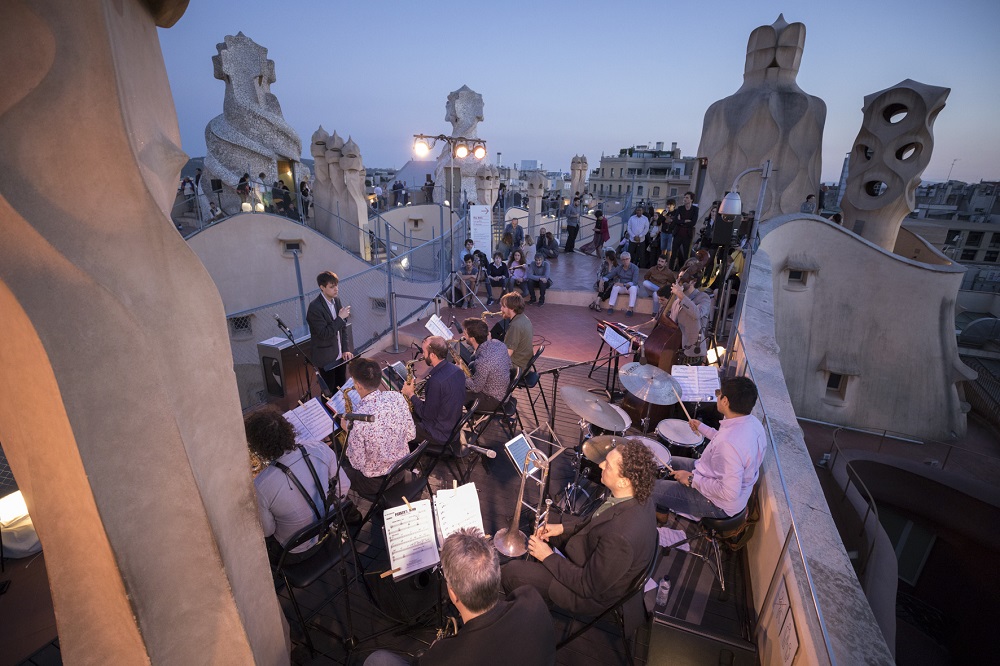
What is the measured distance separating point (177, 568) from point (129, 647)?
0.36 m

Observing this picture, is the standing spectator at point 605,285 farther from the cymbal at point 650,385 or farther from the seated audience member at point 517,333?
the cymbal at point 650,385

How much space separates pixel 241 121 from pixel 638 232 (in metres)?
18.6

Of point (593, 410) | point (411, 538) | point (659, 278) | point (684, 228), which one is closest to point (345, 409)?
point (411, 538)

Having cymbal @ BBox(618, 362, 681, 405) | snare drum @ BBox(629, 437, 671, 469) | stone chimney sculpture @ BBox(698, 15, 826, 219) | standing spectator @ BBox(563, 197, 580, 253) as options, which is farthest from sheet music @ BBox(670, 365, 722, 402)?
stone chimney sculpture @ BBox(698, 15, 826, 219)

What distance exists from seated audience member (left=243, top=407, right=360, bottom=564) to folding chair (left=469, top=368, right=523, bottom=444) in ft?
6.84

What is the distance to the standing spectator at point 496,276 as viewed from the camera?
11.1 m

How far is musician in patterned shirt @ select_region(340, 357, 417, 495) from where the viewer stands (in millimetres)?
3650

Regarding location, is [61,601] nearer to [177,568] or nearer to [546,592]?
[177,568]

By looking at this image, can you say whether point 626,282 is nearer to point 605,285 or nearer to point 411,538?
point 605,285

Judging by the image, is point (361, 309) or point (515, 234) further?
point (361, 309)

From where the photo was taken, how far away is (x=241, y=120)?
2092 centimetres

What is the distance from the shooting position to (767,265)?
827 centimetres

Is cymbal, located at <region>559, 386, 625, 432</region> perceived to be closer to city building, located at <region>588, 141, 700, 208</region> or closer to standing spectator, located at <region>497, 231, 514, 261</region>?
standing spectator, located at <region>497, 231, 514, 261</region>

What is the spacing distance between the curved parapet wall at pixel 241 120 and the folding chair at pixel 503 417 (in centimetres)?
2085
